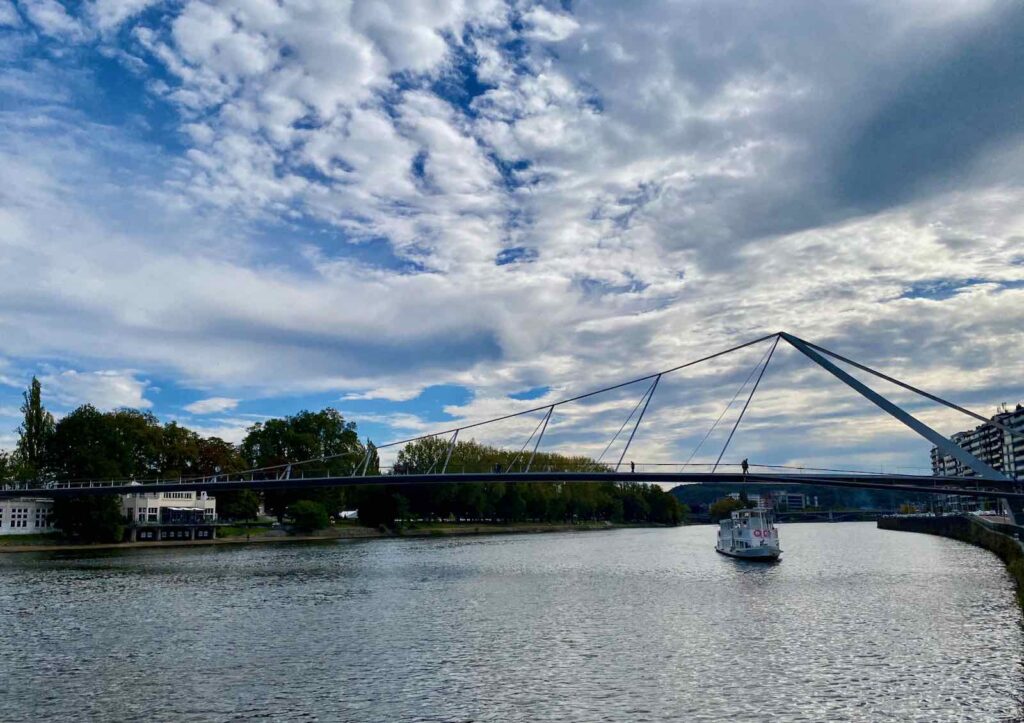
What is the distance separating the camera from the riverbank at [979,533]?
1996 inches

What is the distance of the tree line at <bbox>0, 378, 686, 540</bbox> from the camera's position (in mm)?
107125

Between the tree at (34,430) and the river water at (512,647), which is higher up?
the tree at (34,430)

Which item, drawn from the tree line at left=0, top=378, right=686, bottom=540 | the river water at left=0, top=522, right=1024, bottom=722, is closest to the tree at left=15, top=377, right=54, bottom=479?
the tree line at left=0, top=378, right=686, bottom=540

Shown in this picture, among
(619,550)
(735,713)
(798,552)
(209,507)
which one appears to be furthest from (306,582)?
(209,507)

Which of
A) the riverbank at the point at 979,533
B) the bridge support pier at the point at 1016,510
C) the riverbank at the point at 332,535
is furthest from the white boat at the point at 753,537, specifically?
the riverbank at the point at 332,535

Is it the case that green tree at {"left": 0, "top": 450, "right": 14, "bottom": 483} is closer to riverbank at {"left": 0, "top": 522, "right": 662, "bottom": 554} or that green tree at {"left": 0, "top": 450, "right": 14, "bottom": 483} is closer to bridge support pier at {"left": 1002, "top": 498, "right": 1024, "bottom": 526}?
riverbank at {"left": 0, "top": 522, "right": 662, "bottom": 554}

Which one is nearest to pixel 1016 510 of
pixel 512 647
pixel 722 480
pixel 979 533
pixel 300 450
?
pixel 979 533

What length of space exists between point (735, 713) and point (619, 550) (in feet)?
263

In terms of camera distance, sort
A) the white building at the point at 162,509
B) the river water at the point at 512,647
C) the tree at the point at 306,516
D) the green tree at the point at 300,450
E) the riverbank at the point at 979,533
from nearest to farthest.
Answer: the river water at the point at 512,647
the riverbank at the point at 979,533
the white building at the point at 162,509
the tree at the point at 306,516
the green tree at the point at 300,450

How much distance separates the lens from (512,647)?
32.7 m

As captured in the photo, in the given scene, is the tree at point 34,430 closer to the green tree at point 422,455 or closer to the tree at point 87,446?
the tree at point 87,446

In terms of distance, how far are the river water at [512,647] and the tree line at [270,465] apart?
46.6 m

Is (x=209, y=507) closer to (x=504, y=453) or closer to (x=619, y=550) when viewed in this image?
(x=504, y=453)

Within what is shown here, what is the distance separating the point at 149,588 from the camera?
179 feet
